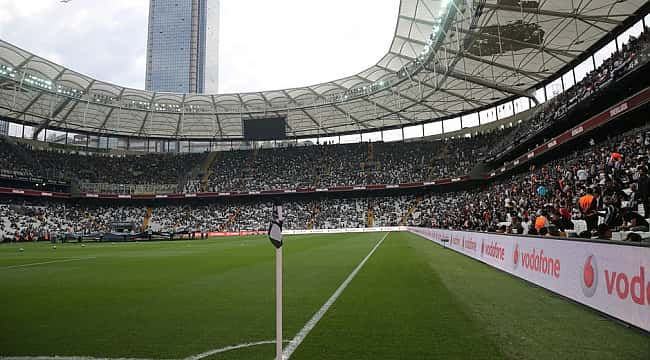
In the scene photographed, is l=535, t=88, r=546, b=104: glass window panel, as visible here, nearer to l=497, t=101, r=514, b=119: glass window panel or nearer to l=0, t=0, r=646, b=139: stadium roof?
l=0, t=0, r=646, b=139: stadium roof

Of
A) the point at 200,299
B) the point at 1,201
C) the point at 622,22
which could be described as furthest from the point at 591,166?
the point at 1,201

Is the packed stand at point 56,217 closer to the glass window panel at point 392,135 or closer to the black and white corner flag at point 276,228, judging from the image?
the glass window panel at point 392,135

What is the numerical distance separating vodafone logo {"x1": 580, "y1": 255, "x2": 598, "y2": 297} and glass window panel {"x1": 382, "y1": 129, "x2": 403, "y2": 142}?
54.3 metres

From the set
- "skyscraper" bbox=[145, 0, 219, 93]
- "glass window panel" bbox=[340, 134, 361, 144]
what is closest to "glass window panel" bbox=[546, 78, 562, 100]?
"glass window panel" bbox=[340, 134, 361, 144]

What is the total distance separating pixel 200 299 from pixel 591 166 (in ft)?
65.5

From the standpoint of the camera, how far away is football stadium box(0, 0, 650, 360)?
15.9 ft

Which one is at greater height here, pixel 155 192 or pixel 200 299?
pixel 155 192

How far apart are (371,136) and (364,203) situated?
1239 cm

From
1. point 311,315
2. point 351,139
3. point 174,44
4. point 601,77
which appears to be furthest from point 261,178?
point 174,44

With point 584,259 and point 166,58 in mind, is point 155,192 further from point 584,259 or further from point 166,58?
point 166,58

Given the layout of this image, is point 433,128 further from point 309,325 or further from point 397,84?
point 309,325

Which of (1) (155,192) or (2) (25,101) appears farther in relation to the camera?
(1) (155,192)

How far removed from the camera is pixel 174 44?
120 meters

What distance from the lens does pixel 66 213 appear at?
170 feet
